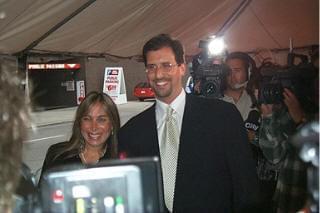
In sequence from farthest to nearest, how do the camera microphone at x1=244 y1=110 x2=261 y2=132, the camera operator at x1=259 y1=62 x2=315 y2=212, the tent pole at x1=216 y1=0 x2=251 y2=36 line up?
the tent pole at x1=216 y1=0 x2=251 y2=36, the camera microphone at x1=244 y1=110 x2=261 y2=132, the camera operator at x1=259 y1=62 x2=315 y2=212

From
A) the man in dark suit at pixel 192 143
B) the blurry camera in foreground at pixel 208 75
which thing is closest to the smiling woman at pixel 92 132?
the man in dark suit at pixel 192 143

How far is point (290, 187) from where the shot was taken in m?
1.04

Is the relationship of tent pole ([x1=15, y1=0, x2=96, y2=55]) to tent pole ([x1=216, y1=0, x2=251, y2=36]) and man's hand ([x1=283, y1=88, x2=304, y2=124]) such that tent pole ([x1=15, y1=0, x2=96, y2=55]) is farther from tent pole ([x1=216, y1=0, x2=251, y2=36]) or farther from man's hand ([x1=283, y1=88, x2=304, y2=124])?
man's hand ([x1=283, y1=88, x2=304, y2=124])

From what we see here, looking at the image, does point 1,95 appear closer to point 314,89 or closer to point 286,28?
point 314,89

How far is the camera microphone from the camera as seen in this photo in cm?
204

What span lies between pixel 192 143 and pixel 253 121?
76 centimetres

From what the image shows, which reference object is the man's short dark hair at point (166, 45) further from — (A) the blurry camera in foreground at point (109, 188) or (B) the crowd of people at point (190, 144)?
(A) the blurry camera in foreground at point (109, 188)

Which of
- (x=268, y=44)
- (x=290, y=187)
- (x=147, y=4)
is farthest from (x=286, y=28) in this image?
(x=290, y=187)

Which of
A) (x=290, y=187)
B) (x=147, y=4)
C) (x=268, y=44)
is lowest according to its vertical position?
(x=290, y=187)

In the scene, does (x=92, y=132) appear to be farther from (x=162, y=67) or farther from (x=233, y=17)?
(x=233, y=17)

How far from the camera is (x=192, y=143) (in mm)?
1381

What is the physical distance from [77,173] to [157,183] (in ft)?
0.44

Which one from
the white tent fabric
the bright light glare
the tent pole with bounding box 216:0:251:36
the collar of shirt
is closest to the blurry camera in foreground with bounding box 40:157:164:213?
the collar of shirt

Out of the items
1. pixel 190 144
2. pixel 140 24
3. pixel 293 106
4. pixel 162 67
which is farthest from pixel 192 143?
pixel 140 24
